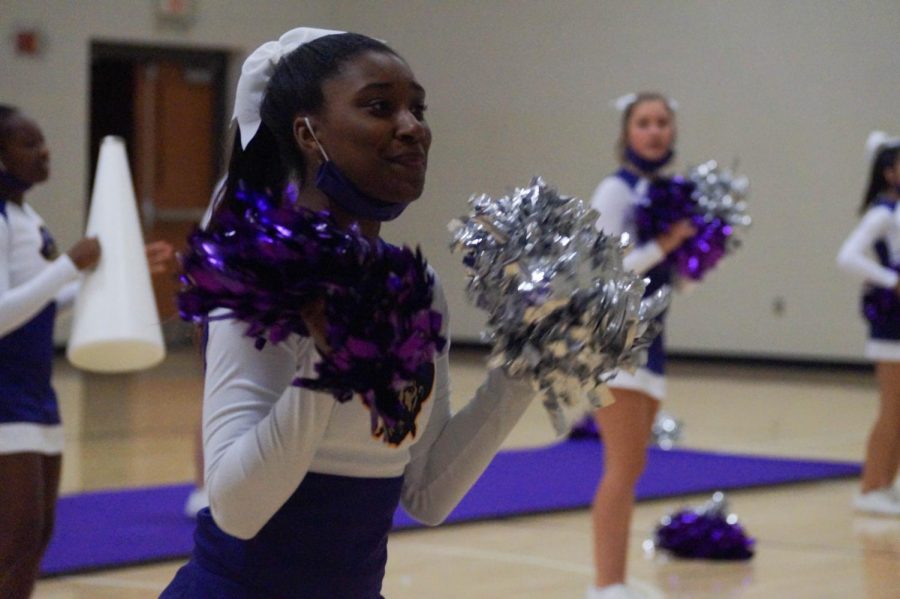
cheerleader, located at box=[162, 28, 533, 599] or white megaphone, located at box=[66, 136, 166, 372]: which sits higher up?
cheerleader, located at box=[162, 28, 533, 599]

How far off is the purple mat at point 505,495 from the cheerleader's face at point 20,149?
157 cm

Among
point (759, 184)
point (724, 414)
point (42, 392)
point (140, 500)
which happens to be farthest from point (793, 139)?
point (42, 392)

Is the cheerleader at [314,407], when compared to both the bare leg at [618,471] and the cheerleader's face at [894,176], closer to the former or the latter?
the bare leg at [618,471]

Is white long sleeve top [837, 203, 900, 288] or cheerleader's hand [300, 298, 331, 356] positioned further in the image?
white long sleeve top [837, 203, 900, 288]

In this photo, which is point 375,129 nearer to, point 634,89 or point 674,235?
point 674,235

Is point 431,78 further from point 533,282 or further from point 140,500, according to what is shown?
point 533,282

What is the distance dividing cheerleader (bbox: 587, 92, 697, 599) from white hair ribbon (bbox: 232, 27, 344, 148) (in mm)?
2193

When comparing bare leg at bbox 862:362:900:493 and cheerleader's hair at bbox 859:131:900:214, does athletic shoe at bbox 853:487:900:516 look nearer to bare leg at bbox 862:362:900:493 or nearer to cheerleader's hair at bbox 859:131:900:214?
bare leg at bbox 862:362:900:493

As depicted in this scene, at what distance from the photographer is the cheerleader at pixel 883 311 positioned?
585 cm

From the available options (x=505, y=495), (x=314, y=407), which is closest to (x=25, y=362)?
(x=314, y=407)

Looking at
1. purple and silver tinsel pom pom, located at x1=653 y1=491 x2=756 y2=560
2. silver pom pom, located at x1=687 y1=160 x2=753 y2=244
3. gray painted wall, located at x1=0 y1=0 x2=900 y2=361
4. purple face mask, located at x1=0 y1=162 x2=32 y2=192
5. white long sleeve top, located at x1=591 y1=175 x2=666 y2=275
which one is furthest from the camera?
gray painted wall, located at x1=0 y1=0 x2=900 y2=361

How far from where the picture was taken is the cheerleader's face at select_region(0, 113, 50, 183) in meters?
3.36

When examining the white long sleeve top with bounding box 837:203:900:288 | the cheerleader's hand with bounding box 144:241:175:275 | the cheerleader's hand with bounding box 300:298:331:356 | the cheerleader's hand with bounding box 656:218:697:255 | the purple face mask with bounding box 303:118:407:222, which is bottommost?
the white long sleeve top with bounding box 837:203:900:288

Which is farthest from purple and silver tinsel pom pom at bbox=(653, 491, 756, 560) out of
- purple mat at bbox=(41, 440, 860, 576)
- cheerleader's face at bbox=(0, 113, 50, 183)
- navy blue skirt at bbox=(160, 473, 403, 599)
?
navy blue skirt at bbox=(160, 473, 403, 599)
